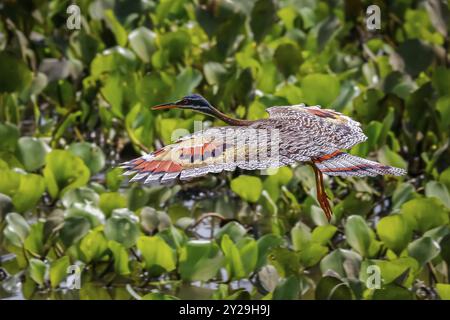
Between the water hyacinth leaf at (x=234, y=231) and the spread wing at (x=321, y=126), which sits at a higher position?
the spread wing at (x=321, y=126)

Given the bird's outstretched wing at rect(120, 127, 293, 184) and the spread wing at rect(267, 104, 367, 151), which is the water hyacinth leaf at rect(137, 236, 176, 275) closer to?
the spread wing at rect(267, 104, 367, 151)

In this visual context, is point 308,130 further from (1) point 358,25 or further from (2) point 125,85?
(1) point 358,25

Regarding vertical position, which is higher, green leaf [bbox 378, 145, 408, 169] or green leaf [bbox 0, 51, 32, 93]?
green leaf [bbox 0, 51, 32, 93]

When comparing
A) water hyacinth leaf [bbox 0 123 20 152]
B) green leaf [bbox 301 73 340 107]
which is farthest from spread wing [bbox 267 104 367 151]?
water hyacinth leaf [bbox 0 123 20 152]

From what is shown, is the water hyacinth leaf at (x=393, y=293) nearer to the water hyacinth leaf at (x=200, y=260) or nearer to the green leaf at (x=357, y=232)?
the green leaf at (x=357, y=232)

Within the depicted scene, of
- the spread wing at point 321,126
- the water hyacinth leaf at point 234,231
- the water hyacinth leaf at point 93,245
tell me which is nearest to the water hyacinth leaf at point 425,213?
the water hyacinth leaf at point 234,231

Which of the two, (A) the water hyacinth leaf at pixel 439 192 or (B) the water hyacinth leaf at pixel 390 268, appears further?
(A) the water hyacinth leaf at pixel 439 192
